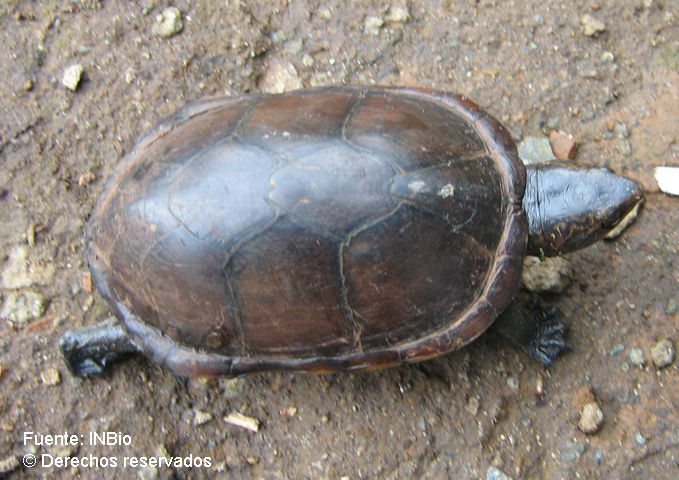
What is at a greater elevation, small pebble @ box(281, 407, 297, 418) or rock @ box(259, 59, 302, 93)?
rock @ box(259, 59, 302, 93)

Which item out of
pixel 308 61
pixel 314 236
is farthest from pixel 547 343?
pixel 308 61

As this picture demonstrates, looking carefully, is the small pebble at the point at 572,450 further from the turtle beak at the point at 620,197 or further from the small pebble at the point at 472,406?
the turtle beak at the point at 620,197

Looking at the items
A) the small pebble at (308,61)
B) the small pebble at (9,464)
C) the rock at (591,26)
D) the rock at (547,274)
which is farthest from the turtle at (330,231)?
the rock at (591,26)

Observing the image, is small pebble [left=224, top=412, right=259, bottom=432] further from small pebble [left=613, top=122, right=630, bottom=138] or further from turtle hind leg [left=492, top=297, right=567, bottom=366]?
small pebble [left=613, top=122, right=630, bottom=138]

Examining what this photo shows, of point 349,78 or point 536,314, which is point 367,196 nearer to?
point 536,314

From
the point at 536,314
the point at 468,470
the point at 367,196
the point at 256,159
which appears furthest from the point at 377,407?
the point at 256,159

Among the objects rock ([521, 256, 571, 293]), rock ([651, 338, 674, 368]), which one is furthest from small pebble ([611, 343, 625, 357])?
rock ([521, 256, 571, 293])
